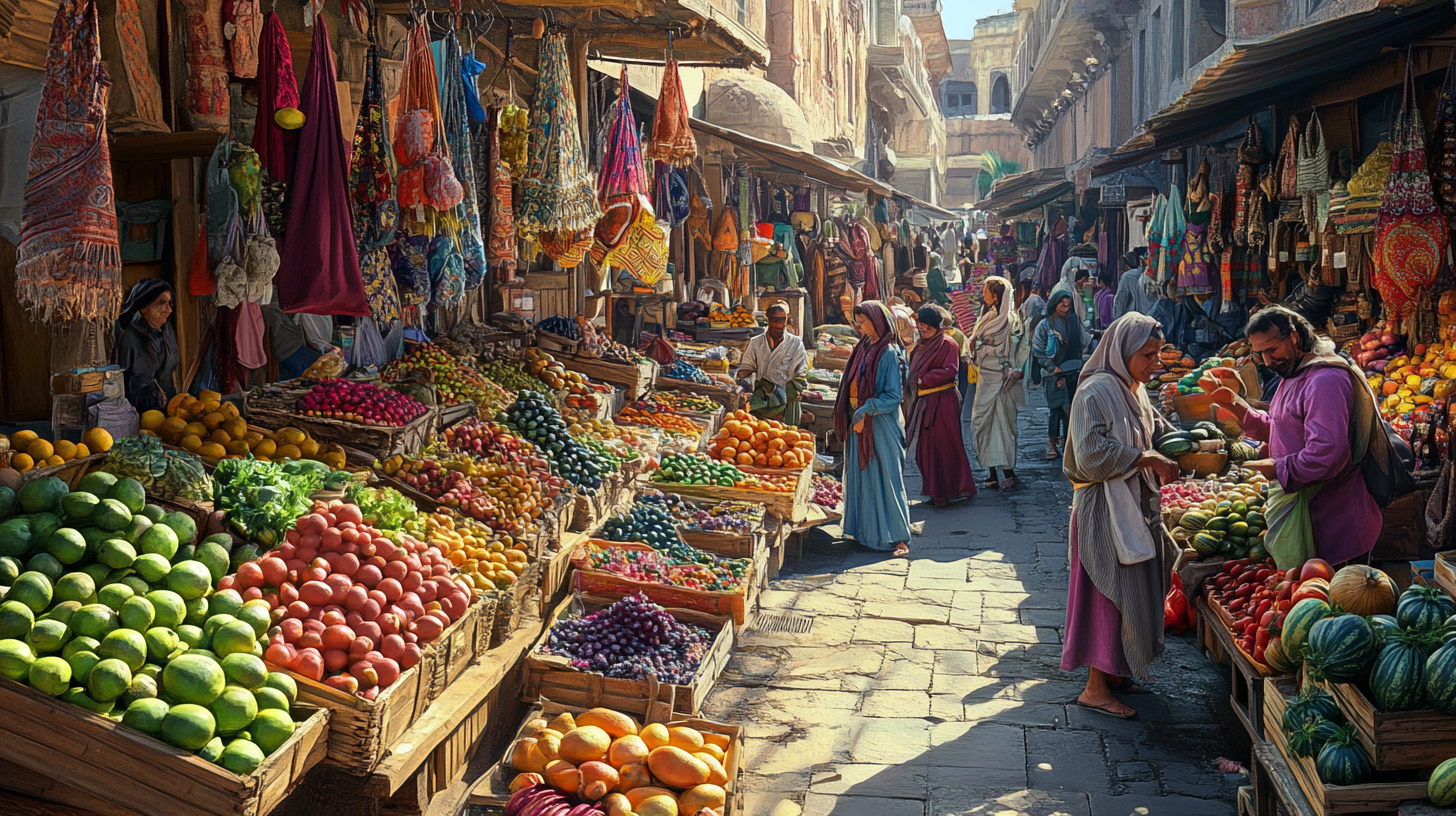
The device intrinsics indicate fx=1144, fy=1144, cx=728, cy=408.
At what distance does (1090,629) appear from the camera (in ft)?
17.9

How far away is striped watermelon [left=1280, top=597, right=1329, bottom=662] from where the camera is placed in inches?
149

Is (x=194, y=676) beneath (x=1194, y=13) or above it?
beneath

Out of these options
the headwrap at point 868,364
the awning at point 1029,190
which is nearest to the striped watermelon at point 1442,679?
the headwrap at point 868,364

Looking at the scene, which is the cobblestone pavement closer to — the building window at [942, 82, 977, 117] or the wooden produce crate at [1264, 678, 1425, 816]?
the wooden produce crate at [1264, 678, 1425, 816]

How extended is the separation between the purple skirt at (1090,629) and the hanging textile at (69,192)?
416cm

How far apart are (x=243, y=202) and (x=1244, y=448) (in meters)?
5.86

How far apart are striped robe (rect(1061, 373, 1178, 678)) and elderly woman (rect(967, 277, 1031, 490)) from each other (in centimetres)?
510

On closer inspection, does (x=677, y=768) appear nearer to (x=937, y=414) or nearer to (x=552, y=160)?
(x=552, y=160)

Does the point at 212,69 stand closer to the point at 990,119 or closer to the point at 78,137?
the point at 78,137

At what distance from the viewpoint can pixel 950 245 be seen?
43.8m

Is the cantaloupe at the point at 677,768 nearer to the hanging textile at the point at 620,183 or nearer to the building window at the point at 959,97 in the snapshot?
the hanging textile at the point at 620,183

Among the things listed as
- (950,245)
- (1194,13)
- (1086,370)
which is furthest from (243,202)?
(950,245)

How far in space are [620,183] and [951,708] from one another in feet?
12.6

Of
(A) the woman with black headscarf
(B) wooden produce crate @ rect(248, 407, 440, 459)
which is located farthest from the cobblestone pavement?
(A) the woman with black headscarf
